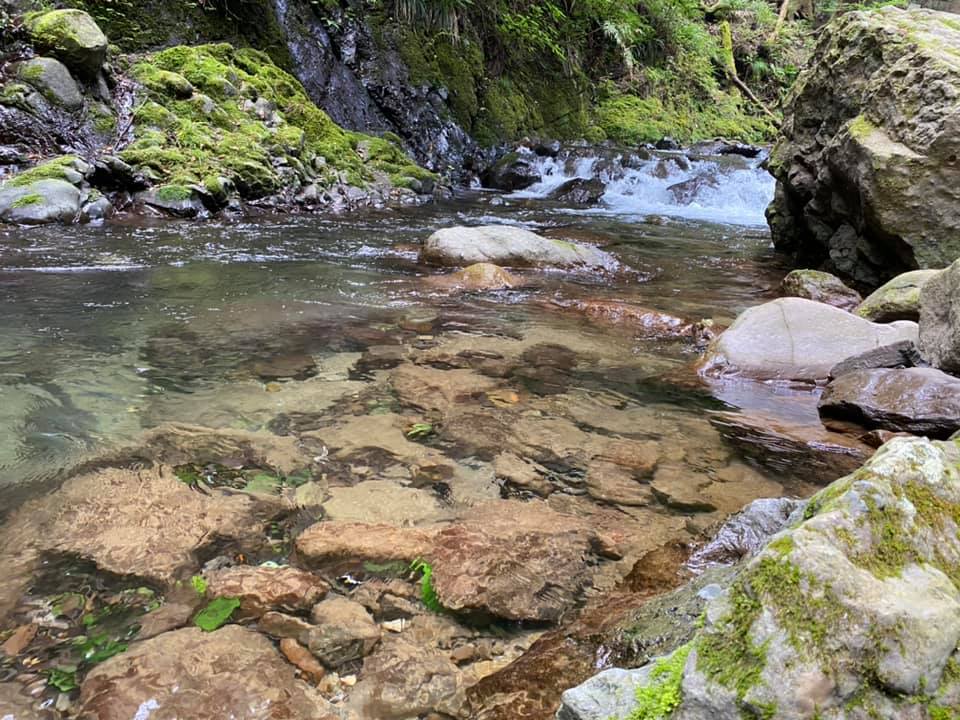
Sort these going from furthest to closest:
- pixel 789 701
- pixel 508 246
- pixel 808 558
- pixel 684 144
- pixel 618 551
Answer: pixel 684 144 < pixel 508 246 < pixel 618 551 < pixel 808 558 < pixel 789 701

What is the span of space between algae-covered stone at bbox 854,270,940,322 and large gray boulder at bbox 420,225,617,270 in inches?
115

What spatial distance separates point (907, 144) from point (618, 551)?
528 cm

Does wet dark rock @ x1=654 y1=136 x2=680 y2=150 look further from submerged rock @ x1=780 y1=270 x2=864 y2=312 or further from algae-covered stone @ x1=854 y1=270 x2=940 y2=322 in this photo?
algae-covered stone @ x1=854 y1=270 x2=940 y2=322

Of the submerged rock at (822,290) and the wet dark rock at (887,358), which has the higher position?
the wet dark rock at (887,358)

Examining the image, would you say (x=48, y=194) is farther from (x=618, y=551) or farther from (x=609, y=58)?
(x=609, y=58)

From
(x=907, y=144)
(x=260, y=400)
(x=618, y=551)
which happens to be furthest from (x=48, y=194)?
(x=907, y=144)

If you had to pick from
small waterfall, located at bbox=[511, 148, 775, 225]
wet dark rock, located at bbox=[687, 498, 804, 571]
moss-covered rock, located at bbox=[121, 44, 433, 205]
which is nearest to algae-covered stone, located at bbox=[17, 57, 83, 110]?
moss-covered rock, located at bbox=[121, 44, 433, 205]

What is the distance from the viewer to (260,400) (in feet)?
11.3

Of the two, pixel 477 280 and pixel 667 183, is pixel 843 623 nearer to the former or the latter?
pixel 477 280

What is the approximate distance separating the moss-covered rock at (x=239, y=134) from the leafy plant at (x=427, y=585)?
26.7ft

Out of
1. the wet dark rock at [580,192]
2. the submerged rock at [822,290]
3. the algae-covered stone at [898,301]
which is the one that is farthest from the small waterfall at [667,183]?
the algae-covered stone at [898,301]

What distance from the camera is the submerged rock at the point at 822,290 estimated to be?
20.1 feet

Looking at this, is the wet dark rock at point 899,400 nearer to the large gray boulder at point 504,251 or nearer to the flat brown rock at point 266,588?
the flat brown rock at point 266,588

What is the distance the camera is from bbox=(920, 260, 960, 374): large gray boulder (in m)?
3.87
